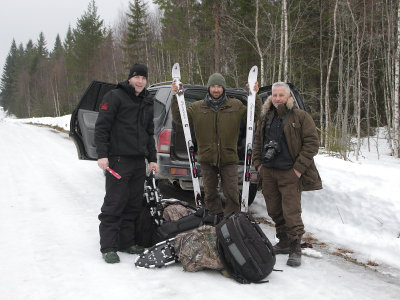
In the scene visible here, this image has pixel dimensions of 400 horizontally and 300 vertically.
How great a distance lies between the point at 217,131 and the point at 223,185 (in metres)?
0.69

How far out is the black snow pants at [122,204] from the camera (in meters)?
3.37

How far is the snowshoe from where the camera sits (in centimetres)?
314

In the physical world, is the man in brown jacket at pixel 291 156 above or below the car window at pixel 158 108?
below

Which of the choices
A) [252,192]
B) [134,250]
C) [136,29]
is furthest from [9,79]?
[134,250]

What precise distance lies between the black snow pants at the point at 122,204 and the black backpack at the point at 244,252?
3.48 feet

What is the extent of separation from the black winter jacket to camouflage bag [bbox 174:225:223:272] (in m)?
1.03

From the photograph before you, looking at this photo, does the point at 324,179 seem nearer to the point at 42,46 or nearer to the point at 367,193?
the point at 367,193

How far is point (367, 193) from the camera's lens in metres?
4.37

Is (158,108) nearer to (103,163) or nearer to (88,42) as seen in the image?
(103,163)

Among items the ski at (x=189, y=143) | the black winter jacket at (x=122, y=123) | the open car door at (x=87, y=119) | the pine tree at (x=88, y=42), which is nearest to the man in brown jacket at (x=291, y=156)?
the ski at (x=189, y=143)

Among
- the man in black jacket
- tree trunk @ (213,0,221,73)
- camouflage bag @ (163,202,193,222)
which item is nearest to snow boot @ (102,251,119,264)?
the man in black jacket

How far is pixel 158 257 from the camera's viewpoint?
10.4ft

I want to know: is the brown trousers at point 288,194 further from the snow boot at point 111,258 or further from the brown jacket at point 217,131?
the snow boot at point 111,258

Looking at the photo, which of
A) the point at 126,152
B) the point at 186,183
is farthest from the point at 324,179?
the point at 126,152
